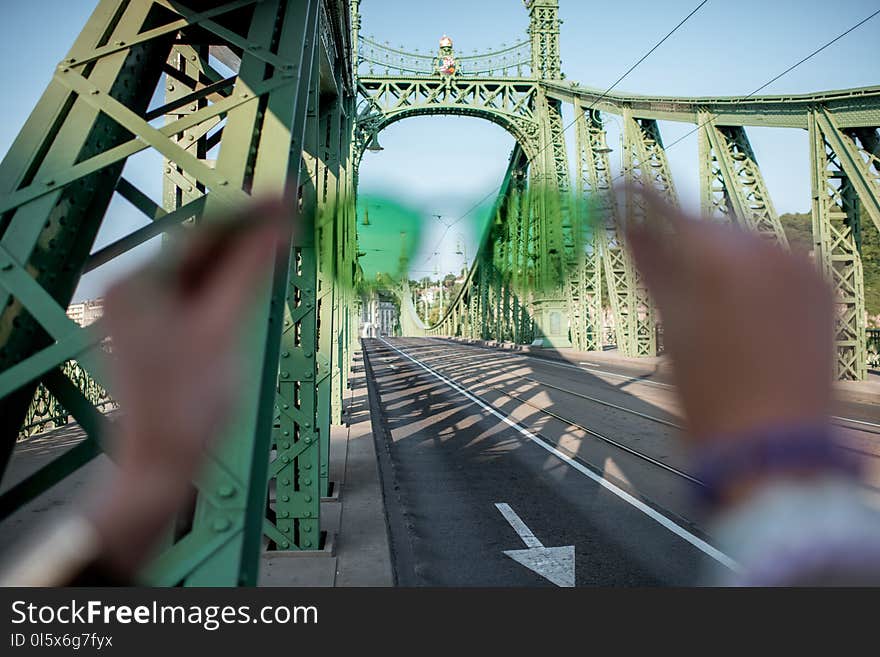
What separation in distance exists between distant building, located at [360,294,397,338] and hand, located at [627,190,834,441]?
8660 centimetres

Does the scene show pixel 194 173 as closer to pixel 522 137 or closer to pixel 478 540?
pixel 478 540

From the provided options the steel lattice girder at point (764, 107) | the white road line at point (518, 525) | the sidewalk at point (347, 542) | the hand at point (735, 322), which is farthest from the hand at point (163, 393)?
the steel lattice girder at point (764, 107)

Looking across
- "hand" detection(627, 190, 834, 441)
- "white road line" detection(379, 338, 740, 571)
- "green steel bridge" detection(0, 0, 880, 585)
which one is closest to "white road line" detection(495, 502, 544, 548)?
"white road line" detection(379, 338, 740, 571)

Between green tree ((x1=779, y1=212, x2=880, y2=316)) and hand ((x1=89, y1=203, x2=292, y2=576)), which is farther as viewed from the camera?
green tree ((x1=779, y1=212, x2=880, y2=316))

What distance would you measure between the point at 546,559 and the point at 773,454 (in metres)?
3.58

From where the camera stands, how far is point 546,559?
510 cm

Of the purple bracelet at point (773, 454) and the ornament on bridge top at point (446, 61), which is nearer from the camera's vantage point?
the purple bracelet at point (773, 454)

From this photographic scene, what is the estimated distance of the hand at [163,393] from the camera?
1626 mm

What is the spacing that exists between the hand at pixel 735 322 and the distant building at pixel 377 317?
3410 inches

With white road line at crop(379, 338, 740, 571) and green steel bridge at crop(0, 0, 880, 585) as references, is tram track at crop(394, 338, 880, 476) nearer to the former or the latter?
white road line at crop(379, 338, 740, 571)

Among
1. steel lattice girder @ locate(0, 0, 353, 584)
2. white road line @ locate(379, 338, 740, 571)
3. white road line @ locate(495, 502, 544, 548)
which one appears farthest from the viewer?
white road line @ locate(495, 502, 544, 548)

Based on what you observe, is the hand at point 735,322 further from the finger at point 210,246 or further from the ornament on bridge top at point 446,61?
the ornament on bridge top at point 446,61

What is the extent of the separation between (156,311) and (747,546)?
2.15 metres

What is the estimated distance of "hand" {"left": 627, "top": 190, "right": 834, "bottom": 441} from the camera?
1689 mm
